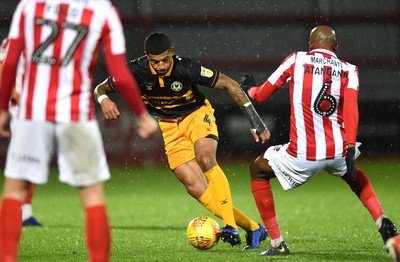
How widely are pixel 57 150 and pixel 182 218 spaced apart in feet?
16.3

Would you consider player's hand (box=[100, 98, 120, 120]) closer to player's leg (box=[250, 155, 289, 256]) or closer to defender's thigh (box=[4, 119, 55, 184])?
player's leg (box=[250, 155, 289, 256])

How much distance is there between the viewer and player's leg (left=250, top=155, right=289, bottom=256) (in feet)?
22.0

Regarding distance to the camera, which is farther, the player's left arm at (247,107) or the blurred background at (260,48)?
the blurred background at (260,48)

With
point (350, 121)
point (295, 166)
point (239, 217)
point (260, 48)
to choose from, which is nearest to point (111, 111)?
point (239, 217)

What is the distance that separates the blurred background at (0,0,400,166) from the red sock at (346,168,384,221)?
7.87m

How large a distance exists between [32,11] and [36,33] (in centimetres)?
11

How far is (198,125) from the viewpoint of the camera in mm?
7543

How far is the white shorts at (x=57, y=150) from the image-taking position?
4.71 m

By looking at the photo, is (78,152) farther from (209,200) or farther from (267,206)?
(209,200)

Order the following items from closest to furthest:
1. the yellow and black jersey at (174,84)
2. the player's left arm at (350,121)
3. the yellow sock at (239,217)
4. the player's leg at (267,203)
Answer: the player's left arm at (350,121), the player's leg at (267,203), the yellow sock at (239,217), the yellow and black jersey at (174,84)

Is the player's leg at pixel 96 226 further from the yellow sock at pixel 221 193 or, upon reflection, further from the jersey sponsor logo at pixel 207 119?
the jersey sponsor logo at pixel 207 119

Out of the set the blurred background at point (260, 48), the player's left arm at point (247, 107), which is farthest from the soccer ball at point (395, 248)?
the blurred background at point (260, 48)

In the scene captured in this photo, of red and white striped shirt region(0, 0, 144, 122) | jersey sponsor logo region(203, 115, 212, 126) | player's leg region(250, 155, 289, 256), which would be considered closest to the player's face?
jersey sponsor logo region(203, 115, 212, 126)

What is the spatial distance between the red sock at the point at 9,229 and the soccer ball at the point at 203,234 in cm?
217
